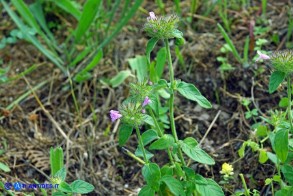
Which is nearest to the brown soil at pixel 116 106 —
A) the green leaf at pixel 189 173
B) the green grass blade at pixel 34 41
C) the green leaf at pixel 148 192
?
the green grass blade at pixel 34 41

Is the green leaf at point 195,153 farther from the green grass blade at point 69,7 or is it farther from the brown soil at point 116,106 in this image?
the green grass blade at point 69,7

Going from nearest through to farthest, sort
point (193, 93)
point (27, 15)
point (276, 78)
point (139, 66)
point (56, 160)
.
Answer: point (276, 78) → point (193, 93) → point (56, 160) → point (139, 66) → point (27, 15)

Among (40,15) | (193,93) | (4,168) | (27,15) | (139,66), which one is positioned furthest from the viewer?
(40,15)

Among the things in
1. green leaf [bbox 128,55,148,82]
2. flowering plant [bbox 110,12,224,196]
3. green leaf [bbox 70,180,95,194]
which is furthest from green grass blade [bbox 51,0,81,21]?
green leaf [bbox 70,180,95,194]

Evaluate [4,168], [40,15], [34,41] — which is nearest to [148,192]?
[4,168]

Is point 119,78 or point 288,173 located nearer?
point 288,173

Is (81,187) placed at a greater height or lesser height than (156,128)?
lesser

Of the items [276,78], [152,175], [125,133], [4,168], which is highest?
[276,78]

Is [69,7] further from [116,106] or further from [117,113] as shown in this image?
[117,113]
